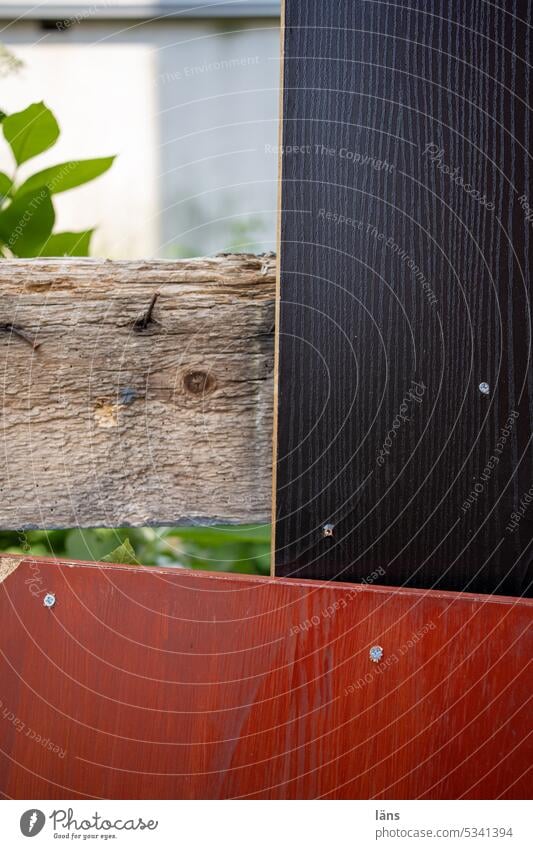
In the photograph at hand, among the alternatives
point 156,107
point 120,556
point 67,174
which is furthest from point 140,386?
point 156,107

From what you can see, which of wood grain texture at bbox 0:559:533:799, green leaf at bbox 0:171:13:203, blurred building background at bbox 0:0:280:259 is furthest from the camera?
blurred building background at bbox 0:0:280:259

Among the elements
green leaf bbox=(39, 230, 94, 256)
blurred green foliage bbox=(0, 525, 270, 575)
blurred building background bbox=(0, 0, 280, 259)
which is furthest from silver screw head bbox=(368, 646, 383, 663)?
blurred building background bbox=(0, 0, 280, 259)

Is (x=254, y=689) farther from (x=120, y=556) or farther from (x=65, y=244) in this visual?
(x=65, y=244)

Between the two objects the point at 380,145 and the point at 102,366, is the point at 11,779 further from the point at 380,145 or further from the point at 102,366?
the point at 380,145

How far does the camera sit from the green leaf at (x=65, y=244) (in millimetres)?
869

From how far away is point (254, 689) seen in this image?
0.67m

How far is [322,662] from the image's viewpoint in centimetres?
66

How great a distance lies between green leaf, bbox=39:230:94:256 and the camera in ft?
2.85

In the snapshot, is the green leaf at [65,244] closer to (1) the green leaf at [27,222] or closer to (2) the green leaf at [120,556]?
(1) the green leaf at [27,222]

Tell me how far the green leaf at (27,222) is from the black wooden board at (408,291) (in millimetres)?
299

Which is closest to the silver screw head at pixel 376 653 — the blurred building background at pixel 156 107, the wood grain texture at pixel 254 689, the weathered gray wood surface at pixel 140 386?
the wood grain texture at pixel 254 689

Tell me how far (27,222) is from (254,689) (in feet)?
1.78

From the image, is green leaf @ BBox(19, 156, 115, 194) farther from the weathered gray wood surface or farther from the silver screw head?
the silver screw head

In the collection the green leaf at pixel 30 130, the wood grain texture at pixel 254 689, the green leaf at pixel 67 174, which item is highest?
the green leaf at pixel 30 130
